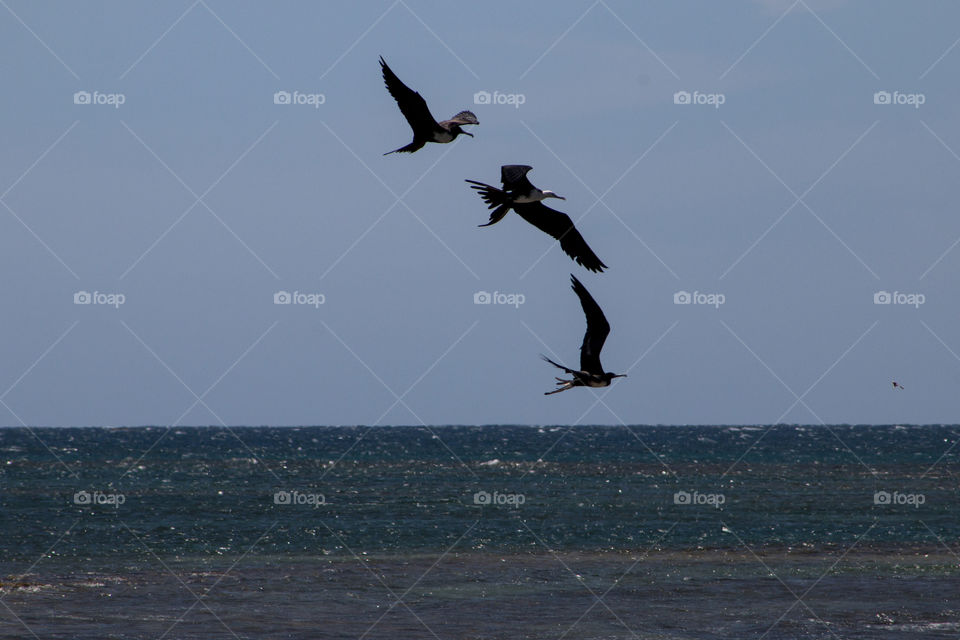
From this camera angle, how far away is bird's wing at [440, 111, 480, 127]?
496 inches

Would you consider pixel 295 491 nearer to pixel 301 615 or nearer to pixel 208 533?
pixel 208 533

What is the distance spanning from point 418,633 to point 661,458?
6553cm

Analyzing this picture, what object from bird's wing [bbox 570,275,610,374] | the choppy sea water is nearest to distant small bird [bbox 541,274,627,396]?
bird's wing [bbox 570,275,610,374]

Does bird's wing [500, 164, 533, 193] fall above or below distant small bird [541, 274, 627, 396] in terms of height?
above

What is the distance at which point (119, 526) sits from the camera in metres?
36.8

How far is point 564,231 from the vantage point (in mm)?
13555

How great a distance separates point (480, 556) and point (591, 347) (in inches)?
696

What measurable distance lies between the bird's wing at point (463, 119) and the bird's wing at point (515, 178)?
66 cm

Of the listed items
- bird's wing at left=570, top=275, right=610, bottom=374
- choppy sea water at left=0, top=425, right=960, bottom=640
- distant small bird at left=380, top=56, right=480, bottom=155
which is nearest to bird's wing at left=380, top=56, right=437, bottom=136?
distant small bird at left=380, top=56, right=480, bottom=155

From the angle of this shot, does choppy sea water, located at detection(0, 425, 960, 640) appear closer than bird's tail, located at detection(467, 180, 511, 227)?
No

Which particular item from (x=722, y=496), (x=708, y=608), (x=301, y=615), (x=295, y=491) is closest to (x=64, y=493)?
(x=295, y=491)

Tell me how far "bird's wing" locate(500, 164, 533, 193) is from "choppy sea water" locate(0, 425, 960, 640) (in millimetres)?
10158

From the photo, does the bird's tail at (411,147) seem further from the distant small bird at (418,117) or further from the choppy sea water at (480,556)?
the choppy sea water at (480,556)

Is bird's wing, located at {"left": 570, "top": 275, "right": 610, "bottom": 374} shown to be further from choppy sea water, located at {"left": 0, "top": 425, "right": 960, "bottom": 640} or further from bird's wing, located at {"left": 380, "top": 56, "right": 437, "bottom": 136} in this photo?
choppy sea water, located at {"left": 0, "top": 425, "right": 960, "bottom": 640}
